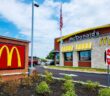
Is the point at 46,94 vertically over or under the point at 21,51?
under

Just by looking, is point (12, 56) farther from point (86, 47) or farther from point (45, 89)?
point (86, 47)

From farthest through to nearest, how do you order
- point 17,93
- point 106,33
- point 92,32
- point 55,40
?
point 55,40
point 92,32
point 106,33
point 17,93

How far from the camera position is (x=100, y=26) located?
41312 mm

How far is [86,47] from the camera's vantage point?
141 ft

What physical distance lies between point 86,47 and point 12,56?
102ft

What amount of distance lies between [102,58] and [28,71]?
1045 inches

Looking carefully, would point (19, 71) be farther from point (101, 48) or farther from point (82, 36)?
point (82, 36)

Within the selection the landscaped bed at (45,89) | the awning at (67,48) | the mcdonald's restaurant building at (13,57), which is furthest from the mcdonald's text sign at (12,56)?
the awning at (67,48)

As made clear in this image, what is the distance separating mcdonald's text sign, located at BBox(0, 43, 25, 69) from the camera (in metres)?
12.2

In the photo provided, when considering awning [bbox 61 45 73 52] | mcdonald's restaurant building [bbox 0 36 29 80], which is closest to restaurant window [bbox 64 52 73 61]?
awning [bbox 61 45 73 52]

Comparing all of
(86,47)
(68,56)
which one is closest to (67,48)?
(68,56)

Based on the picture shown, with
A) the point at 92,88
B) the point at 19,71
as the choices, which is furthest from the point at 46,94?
the point at 19,71

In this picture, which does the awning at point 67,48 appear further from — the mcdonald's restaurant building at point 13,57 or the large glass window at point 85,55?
the mcdonald's restaurant building at point 13,57

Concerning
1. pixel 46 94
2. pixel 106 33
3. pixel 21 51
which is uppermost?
pixel 106 33
